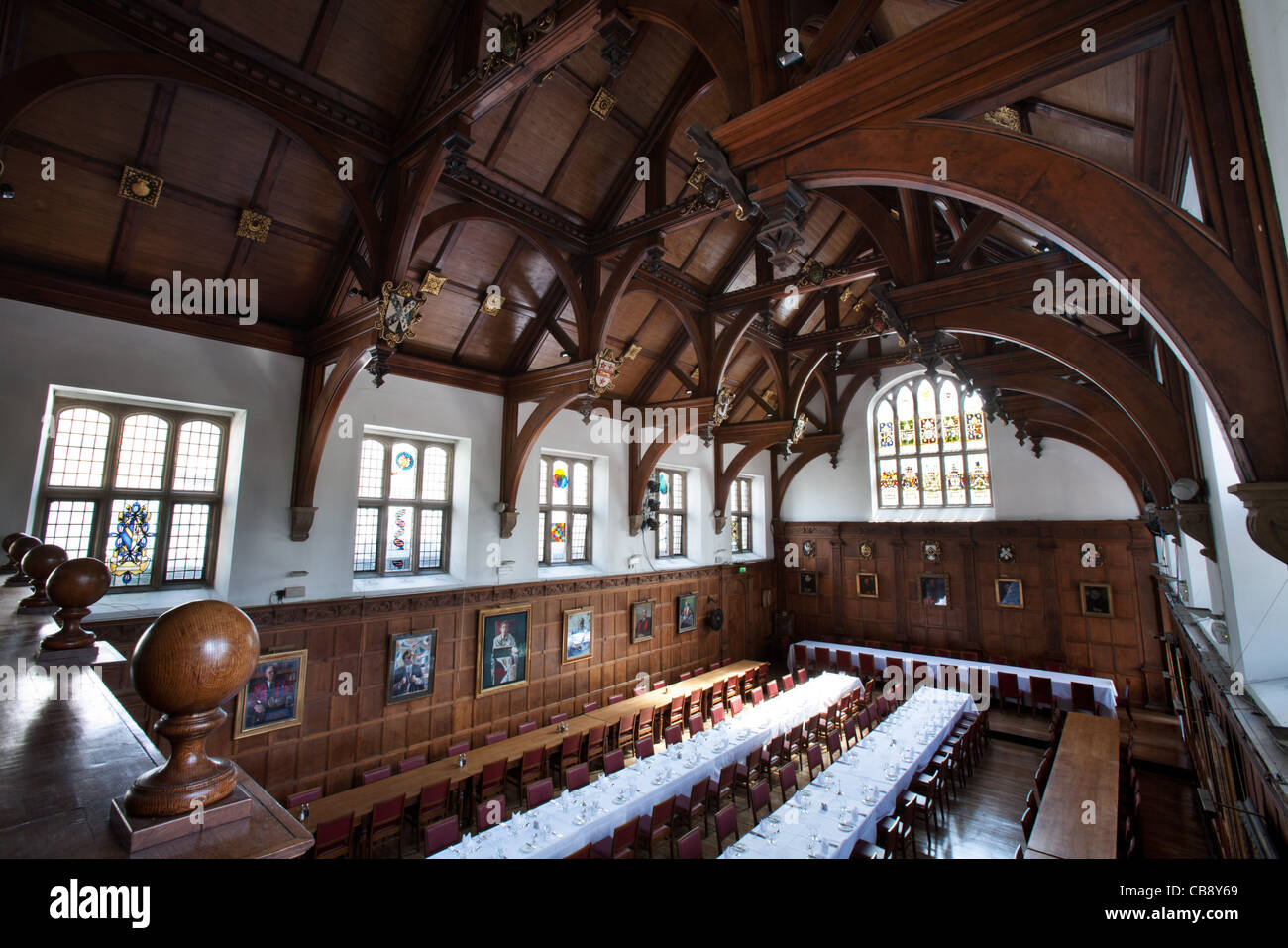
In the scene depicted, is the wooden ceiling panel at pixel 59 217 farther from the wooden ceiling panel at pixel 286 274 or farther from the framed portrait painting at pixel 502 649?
the framed portrait painting at pixel 502 649

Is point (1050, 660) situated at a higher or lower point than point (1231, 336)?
lower

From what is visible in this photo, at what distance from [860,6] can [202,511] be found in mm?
9286

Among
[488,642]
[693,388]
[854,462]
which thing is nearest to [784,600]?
[854,462]

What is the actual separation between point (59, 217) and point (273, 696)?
6.32 meters

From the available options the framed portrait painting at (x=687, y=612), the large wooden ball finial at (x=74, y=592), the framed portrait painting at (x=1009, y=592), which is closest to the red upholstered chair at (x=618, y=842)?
the large wooden ball finial at (x=74, y=592)

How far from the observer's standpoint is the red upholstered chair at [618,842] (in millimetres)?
6199

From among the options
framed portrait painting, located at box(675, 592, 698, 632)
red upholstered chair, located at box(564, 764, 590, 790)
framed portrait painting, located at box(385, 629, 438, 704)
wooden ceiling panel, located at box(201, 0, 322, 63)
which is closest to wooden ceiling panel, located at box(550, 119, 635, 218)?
wooden ceiling panel, located at box(201, 0, 322, 63)

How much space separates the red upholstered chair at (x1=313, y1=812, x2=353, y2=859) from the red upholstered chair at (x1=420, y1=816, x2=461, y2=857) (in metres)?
1.12

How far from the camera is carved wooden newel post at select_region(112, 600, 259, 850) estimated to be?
105 cm

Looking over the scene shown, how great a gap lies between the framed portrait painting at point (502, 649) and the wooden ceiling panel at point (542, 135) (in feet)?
24.1

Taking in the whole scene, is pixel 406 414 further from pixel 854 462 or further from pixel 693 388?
pixel 854 462

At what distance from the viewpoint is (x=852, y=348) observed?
56.1ft

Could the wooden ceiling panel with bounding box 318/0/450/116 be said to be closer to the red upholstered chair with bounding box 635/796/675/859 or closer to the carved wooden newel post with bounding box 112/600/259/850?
the carved wooden newel post with bounding box 112/600/259/850
